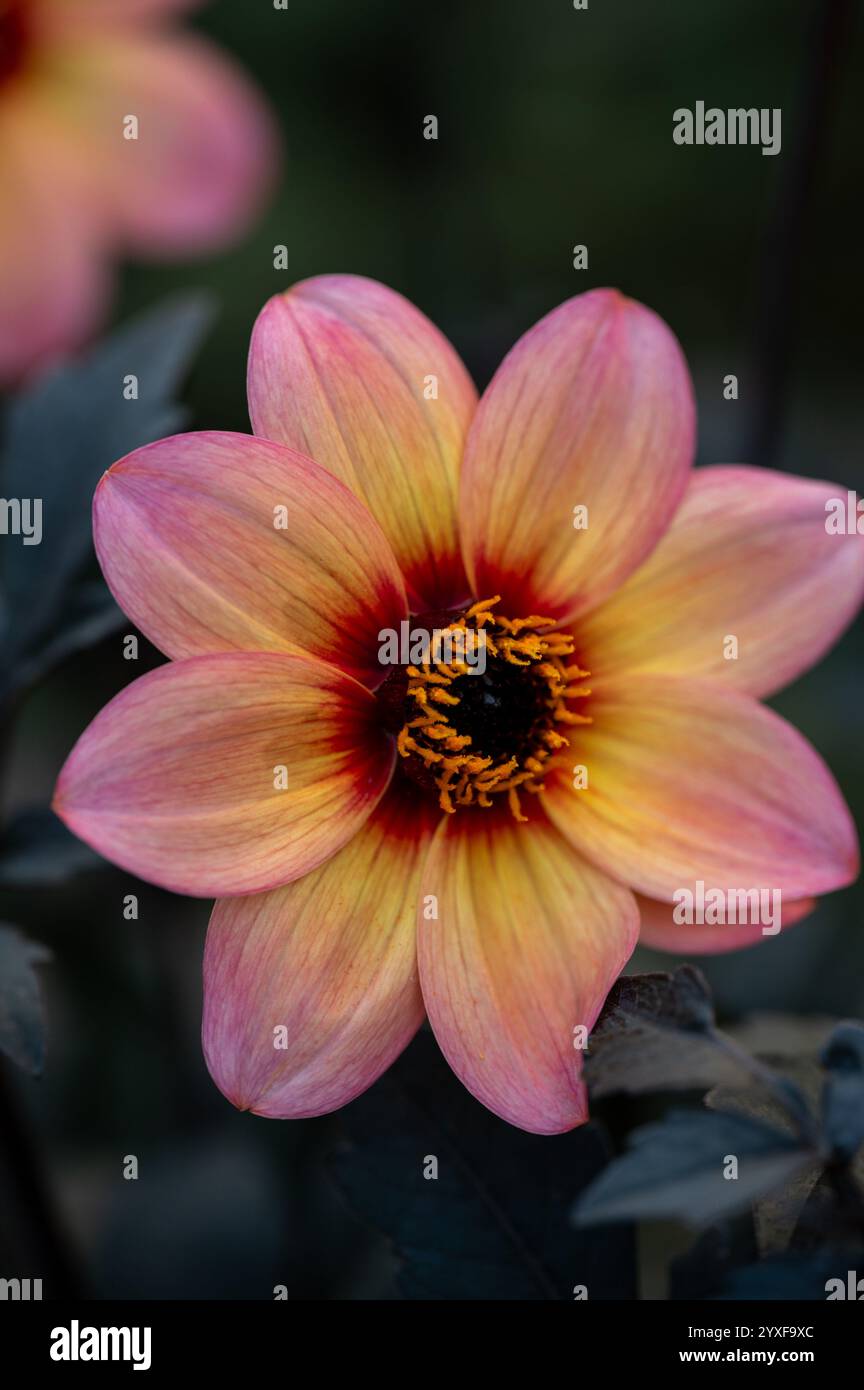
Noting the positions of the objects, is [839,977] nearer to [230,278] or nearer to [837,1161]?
[837,1161]

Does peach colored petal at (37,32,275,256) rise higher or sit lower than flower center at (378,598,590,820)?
higher

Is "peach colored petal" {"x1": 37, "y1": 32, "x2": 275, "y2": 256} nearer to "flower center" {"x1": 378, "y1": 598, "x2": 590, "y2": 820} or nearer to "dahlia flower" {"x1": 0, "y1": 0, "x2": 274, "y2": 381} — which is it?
"dahlia flower" {"x1": 0, "y1": 0, "x2": 274, "y2": 381}

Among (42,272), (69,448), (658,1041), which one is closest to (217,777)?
(658,1041)

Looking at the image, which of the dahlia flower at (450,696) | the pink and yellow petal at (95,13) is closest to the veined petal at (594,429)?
the dahlia flower at (450,696)

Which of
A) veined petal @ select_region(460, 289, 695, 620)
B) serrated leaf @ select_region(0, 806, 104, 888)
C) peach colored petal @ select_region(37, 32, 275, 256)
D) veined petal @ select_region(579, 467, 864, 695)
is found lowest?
serrated leaf @ select_region(0, 806, 104, 888)

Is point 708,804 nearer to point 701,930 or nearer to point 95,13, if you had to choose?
point 701,930

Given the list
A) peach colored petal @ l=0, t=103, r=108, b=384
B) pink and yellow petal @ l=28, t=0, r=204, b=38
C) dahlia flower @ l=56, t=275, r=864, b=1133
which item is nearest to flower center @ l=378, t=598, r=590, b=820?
dahlia flower @ l=56, t=275, r=864, b=1133
